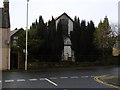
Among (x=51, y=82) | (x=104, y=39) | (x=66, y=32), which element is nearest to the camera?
(x=51, y=82)

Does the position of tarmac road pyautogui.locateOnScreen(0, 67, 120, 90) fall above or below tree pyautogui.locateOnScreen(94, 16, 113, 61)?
below


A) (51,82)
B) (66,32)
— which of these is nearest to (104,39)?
(66,32)

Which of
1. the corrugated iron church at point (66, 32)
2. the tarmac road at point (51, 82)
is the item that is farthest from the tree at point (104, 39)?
the tarmac road at point (51, 82)

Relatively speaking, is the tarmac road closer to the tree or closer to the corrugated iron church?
the tree

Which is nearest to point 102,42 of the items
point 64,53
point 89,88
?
point 64,53

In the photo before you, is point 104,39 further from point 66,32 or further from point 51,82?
point 51,82

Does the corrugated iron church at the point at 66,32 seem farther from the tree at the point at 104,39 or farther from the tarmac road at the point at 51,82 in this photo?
the tarmac road at the point at 51,82

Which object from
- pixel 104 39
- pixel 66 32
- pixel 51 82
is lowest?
pixel 51 82

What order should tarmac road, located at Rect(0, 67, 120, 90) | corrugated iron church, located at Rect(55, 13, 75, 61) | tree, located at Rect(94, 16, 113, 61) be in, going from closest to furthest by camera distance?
1. tarmac road, located at Rect(0, 67, 120, 90)
2. tree, located at Rect(94, 16, 113, 61)
3. corrugated iron church, located at Rect(55, 13, 75, 61)

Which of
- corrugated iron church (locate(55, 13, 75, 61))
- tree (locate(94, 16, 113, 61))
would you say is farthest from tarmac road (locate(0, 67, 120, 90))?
corrugated iron church (locate(55, 13, 75, 61))

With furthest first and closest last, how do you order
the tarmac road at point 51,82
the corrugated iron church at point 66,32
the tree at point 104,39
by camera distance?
the corrugated iron church at point 66,32 < the tree at point 104,39 < the tarmac road at point 51,82

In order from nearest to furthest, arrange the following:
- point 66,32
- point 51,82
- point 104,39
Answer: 1. point 51,82
2. point 104,39
3. point 66,32

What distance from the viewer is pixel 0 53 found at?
39.3 meters

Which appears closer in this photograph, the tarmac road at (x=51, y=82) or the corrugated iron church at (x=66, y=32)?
the tarmac road at (x=51, y=82)
